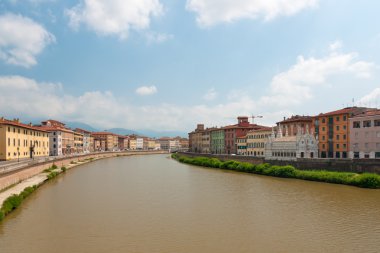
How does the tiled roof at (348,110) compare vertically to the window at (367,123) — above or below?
above

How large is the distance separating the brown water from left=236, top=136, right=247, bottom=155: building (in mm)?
50905

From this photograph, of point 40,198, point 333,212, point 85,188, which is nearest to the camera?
point 333,212

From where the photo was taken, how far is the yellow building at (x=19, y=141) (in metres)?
59.1

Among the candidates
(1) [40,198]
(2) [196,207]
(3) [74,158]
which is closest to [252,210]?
(2) [196,207]

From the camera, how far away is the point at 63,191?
38.4 metres

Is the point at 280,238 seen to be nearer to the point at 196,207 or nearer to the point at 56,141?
the point at 196,207

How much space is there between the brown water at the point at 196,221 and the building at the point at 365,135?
17.4 m

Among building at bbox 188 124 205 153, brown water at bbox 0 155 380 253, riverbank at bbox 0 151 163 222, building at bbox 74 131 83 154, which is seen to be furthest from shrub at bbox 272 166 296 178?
building at bbox 74 131 83 154

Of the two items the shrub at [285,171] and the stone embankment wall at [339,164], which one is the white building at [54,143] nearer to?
the stone embankment wall at [339,164]

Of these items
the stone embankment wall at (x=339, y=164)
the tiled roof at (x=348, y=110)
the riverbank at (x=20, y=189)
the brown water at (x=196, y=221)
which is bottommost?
the brown water at (x=196, y=221)

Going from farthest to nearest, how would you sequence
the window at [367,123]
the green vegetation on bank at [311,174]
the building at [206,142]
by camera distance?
the building at [206,142] → the window at [367,123] → the green vegetation on bank at [311,174]

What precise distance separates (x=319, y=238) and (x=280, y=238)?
2.27 m

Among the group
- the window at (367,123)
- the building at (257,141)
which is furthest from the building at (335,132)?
the building at (257,141)

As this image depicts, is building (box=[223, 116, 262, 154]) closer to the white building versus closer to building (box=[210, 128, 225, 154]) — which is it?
building (box=[210, 128, 225, 154])
